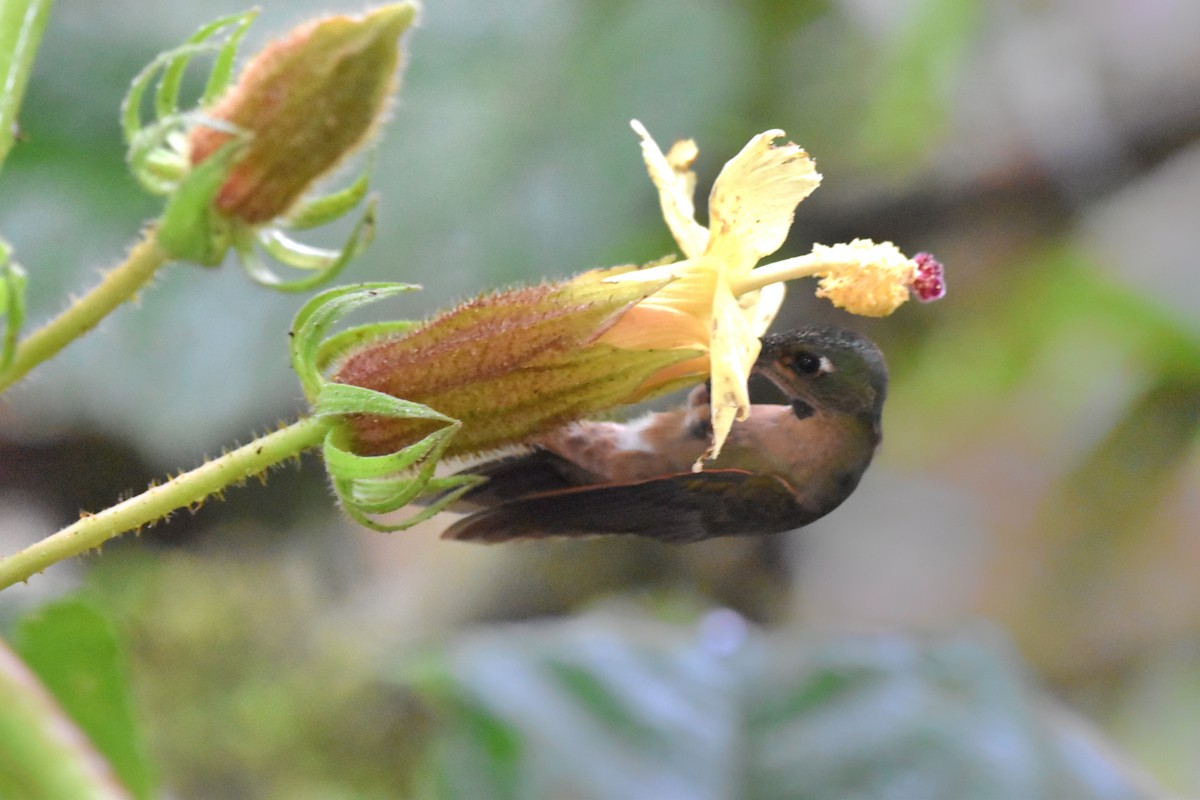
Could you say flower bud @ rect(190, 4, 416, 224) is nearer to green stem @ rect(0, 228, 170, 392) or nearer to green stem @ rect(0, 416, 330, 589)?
green stem @ rect(0, 228, 170, 392)

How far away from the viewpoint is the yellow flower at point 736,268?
83cm

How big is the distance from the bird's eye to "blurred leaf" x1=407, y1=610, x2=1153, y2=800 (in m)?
1.17

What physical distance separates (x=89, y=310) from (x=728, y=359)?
1.74 ft

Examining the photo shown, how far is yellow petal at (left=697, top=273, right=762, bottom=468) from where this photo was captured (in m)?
0.74

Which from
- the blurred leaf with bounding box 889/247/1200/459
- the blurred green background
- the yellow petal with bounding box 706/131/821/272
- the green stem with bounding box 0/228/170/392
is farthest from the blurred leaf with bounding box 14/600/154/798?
the blurred leaf with bounding box 889/247/1200/459

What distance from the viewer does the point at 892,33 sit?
2.87 metres

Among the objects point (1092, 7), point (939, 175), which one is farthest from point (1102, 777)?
point (1092, 7)

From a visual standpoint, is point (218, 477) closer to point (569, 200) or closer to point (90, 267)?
point (90, 267)

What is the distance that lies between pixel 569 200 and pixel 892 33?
117 centimetres

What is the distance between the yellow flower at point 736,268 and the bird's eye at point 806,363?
0.04 meters

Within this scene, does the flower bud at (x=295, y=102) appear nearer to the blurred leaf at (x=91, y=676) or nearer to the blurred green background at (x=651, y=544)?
the blurred leaf at (x=91, y=676)

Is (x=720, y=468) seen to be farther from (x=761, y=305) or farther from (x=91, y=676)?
(x=91, y=676)

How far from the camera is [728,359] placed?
0.77m

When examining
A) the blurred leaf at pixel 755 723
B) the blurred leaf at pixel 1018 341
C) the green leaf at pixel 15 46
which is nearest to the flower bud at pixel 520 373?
the green leaf at pixel 15 46
